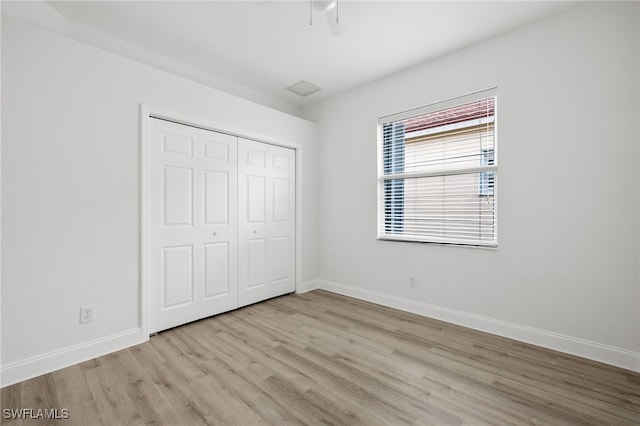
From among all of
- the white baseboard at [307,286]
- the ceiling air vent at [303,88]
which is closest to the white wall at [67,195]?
the ceiling air vent at [303,88]

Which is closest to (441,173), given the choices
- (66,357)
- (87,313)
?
(87,313)

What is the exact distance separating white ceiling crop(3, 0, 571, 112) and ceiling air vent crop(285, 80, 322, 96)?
269 millimetres

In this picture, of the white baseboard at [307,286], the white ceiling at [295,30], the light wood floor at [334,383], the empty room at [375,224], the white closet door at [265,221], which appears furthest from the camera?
the white baseboard at [307,286]

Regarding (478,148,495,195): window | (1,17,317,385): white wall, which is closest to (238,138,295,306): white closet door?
(1,17,317,385): white wall

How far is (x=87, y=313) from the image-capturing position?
220 cm

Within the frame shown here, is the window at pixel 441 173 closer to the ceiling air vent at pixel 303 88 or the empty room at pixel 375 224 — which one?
the empty room at pixel 375 224

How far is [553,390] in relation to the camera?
1.81 meters

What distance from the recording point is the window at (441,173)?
9.12ft

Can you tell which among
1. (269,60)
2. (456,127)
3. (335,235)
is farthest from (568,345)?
(269,60)

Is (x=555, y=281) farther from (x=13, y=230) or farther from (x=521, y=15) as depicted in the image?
(x=13, y=230)

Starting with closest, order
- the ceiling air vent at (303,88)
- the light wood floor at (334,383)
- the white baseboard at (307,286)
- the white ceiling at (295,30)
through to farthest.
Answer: the light wood floor at (334,383) → the white ceiling at (295,30) → the ceiling air vent at (303,88) → the white baseboard at (307,286)

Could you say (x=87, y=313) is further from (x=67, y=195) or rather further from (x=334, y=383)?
(x=334, y=383)

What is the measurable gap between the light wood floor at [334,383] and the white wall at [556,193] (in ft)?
0.89

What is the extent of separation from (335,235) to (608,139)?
285 centimetres
